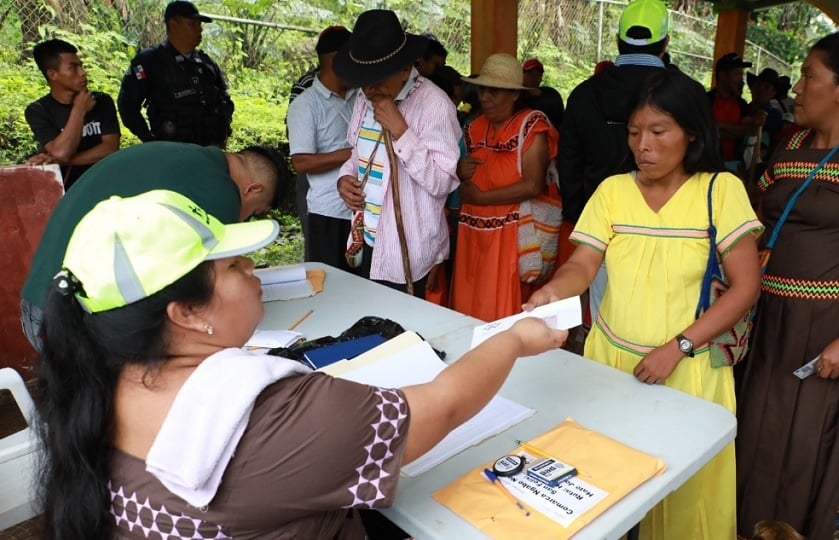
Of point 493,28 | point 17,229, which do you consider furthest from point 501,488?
point 493,28

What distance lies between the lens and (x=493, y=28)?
5.60 m

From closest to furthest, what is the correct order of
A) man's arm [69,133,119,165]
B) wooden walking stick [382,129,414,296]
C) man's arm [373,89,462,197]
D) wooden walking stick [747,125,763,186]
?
man's arm [373,89,462,197], wooden walking stick [382,129,414,296], man's arm [69,133,119,165], wooden walking stick [747,125,763,186]

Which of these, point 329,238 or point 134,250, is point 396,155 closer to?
point 329,238

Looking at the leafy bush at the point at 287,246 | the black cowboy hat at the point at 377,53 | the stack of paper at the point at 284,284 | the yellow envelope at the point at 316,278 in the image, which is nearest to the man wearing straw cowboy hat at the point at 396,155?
the black cowboy hat at the point at 377,53

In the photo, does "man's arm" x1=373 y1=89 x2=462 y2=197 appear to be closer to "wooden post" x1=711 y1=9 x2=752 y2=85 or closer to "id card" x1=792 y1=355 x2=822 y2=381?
"id card" x1=792 y1=355 x2=822 y2=381

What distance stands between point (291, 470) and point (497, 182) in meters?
2.32

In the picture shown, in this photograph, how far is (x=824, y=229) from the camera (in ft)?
6.07

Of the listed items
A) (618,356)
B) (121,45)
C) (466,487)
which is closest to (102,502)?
(466,487)

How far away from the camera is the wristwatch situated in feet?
5.10

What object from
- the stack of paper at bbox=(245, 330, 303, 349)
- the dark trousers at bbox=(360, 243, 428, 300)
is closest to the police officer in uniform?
the dark trousers at bbox=(360, 243, 428, 300)

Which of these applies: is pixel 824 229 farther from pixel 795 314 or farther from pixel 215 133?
pixel 215 133

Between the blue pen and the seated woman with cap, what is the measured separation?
0.21 metres

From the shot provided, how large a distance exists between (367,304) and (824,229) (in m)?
1.44

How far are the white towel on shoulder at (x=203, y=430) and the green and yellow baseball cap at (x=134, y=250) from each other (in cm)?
14
